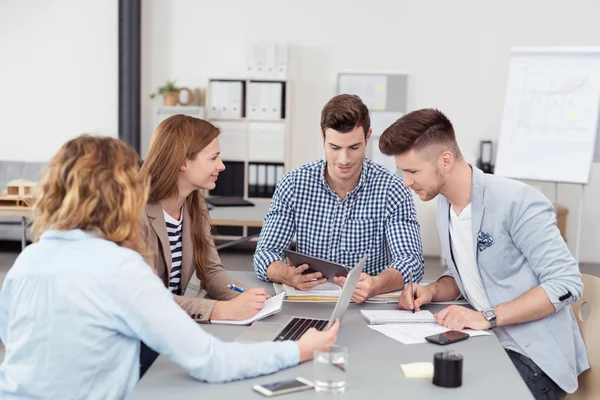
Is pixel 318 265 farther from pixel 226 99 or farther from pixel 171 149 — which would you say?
pixel 226 99

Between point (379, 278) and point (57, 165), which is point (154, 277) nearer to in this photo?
point (57, 165)

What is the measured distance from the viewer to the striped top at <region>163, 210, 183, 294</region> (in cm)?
241

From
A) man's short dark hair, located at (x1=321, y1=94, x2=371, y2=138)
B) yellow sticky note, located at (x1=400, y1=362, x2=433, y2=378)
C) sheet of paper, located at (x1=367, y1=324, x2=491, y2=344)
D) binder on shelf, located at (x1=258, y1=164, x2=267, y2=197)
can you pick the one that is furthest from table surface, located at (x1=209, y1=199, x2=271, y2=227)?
yellow sticky note, located at (x1=400, y1=362, x2=433, y2=378)

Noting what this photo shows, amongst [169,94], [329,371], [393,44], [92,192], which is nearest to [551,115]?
[393,44]

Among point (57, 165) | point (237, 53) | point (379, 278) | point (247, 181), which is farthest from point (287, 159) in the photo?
point (57, 165)

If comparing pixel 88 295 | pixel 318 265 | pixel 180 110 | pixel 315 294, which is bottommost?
pixel 315 294

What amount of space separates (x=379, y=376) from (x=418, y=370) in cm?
9

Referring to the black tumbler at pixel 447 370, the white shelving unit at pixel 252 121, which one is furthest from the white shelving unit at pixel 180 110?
the black tumbler at pixel 447 370

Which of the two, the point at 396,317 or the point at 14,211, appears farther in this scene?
the point at 14,211

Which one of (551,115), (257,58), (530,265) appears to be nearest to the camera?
(530,265)

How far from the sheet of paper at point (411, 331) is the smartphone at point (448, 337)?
0.08 feet

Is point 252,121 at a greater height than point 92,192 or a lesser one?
lesser

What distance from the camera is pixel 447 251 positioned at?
7.66 feet

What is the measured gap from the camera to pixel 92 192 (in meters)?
1.49
